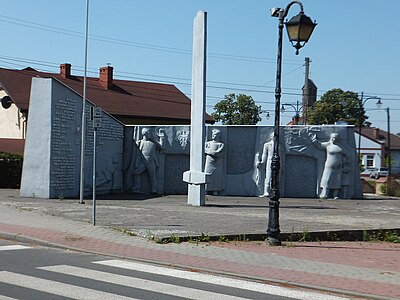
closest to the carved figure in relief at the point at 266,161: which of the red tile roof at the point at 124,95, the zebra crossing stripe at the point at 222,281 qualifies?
the red tile roof at the point at 124,95

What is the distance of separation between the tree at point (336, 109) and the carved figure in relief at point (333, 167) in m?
34.9

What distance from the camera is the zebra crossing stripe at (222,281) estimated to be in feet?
29.5

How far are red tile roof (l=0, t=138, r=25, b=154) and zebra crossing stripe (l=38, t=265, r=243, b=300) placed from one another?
83.5 ft

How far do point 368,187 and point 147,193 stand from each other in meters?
15.5

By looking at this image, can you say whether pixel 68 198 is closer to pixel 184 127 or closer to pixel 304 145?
pixel 184 127

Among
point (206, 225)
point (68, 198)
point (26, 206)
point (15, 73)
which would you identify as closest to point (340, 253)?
point (206, 225)

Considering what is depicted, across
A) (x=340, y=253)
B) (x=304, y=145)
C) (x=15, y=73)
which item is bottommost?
(x=340, y=253)

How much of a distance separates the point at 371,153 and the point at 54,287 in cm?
8278

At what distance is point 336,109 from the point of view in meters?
73.5

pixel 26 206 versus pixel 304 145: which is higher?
pixel 304 145

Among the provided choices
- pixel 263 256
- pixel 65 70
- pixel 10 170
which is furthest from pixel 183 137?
pixel 65 70

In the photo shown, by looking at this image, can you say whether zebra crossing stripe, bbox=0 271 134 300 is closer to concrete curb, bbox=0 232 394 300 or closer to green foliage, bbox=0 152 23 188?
concrete curb, bbox=0 232 394 300

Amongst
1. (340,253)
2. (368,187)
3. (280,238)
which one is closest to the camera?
(340,253)

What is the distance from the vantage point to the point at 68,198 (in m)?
25.0
